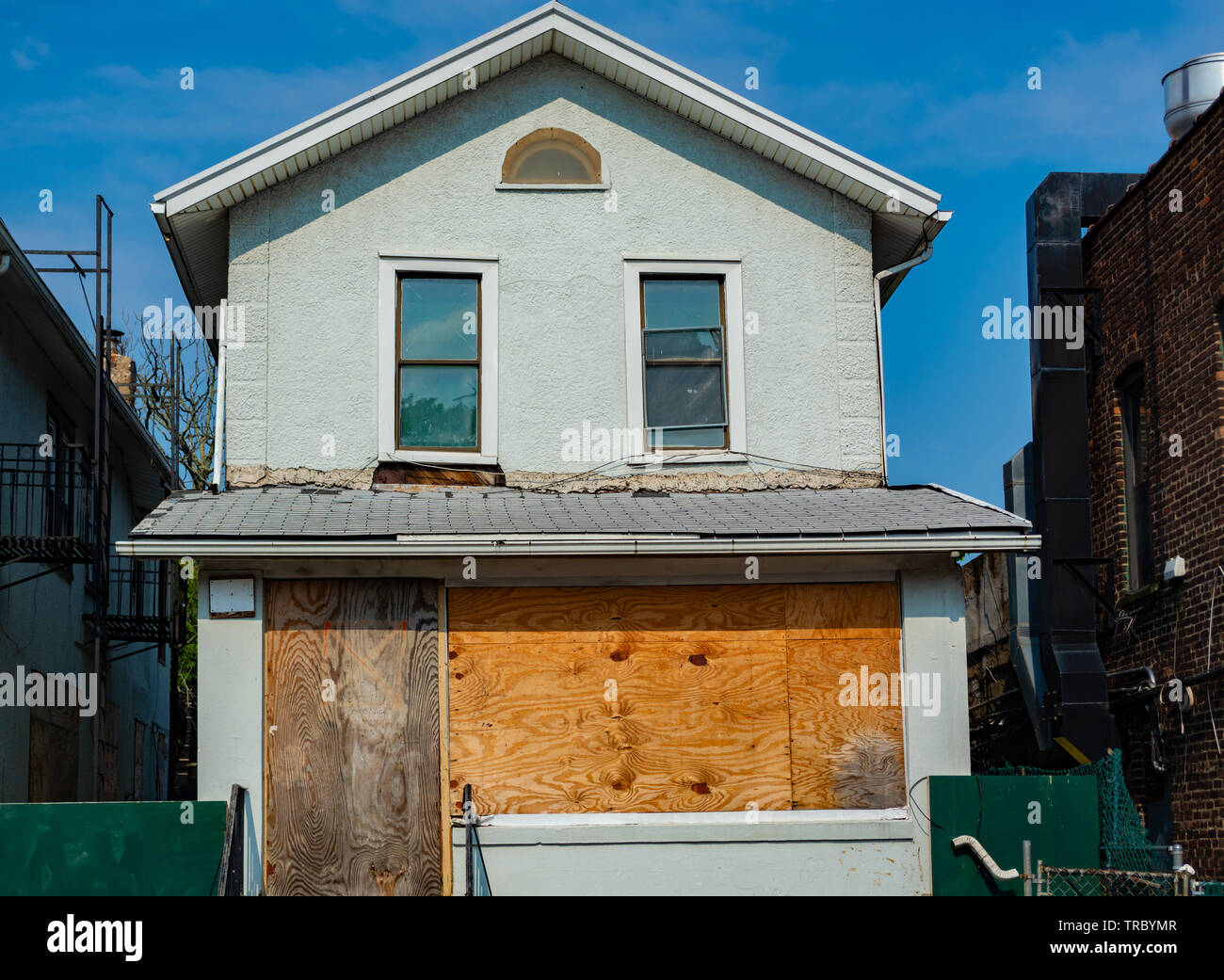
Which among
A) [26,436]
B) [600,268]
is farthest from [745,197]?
[26,436]

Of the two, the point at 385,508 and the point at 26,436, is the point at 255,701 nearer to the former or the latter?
the point at 385,508

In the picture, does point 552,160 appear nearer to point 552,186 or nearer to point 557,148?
point 557,148

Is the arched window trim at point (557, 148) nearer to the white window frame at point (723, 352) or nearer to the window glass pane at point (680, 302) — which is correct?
the white window frame at point (723, 352)

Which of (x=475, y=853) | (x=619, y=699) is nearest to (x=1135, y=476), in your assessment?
(x=619, y=699)

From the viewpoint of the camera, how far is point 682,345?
12.8 metres

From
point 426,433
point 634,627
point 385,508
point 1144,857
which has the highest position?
point 426,433

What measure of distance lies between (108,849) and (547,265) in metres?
6.06

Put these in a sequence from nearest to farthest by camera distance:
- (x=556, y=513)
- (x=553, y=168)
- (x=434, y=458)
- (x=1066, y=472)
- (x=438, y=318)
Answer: (x=556, y=513) < (x=434, y=458) < (x=438, y=318) < (x=553, y=168) < (x=1066, y=472)

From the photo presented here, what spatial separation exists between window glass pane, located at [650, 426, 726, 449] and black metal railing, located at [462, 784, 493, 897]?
11.9 ft

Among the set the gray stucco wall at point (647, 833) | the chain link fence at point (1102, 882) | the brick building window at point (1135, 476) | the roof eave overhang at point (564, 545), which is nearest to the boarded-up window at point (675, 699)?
the gray stucco wall at point (647, 833)

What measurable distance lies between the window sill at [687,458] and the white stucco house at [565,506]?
45mm

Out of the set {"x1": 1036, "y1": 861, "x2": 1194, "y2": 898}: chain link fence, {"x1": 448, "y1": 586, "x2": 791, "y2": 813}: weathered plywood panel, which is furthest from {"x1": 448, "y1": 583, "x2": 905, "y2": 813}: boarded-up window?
{"x1": 1036, "y1": 861, "x2": 1194, "y2": 898}: chain link fence
